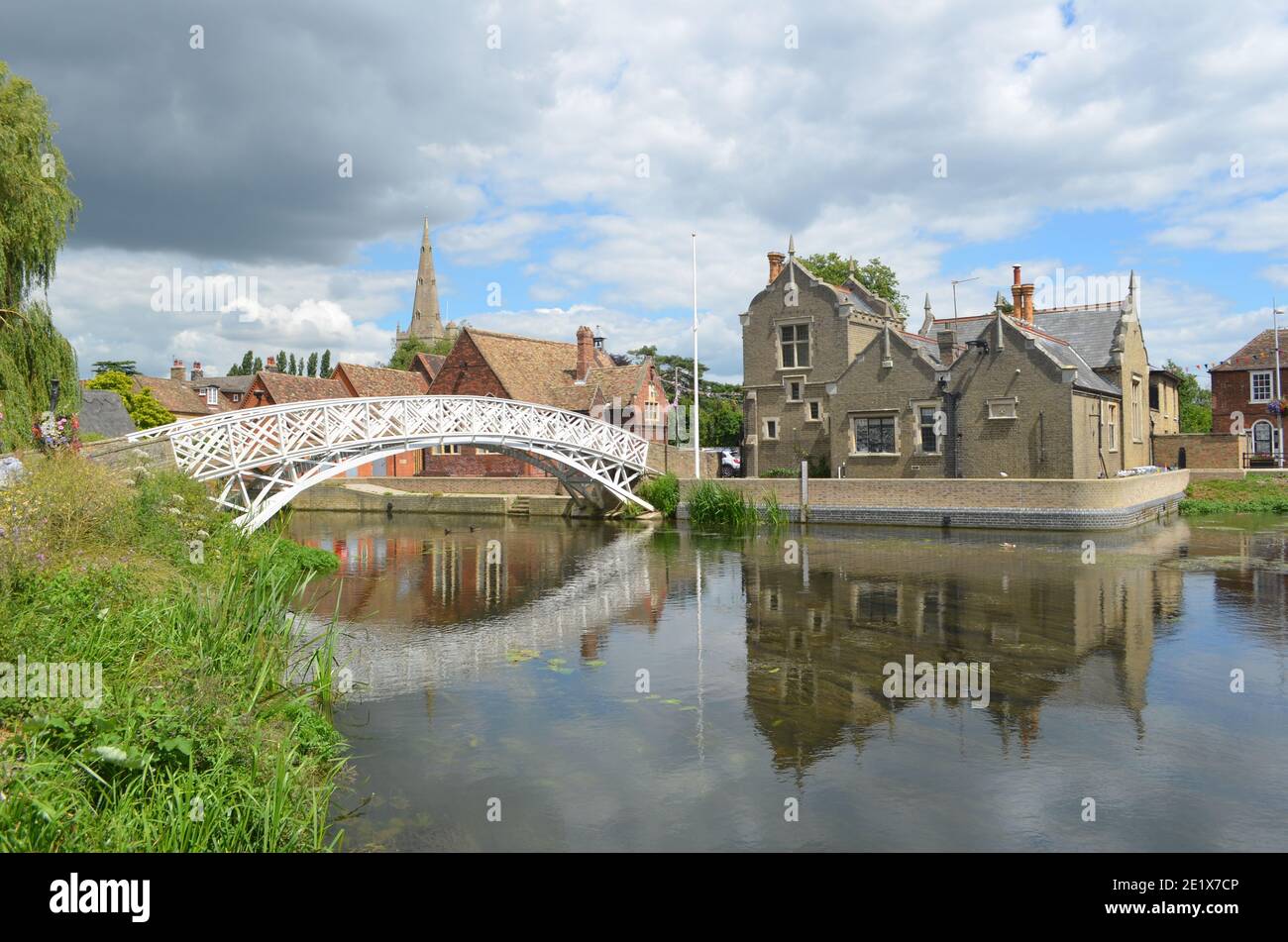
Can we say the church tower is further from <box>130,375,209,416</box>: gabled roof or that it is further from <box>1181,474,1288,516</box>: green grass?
<box>1181,474,1288,516</box>: green grass

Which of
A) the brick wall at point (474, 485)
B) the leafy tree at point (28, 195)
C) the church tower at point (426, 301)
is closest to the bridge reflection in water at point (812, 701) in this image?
the leafy tree at point (28, 195)

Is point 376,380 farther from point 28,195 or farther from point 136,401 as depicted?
point 28,195

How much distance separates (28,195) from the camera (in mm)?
17609

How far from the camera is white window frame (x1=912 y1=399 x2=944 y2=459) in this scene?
32844 mm

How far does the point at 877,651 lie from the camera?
43.0 ft

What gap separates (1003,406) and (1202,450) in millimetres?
14033

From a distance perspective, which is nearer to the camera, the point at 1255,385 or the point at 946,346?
the point at 946,346

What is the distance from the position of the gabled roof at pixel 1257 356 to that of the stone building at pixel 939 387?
33.8 ft

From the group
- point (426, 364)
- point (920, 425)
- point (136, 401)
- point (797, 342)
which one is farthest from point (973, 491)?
point (136, 401)

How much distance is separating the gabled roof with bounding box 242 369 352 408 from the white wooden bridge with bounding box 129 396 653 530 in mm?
23642
